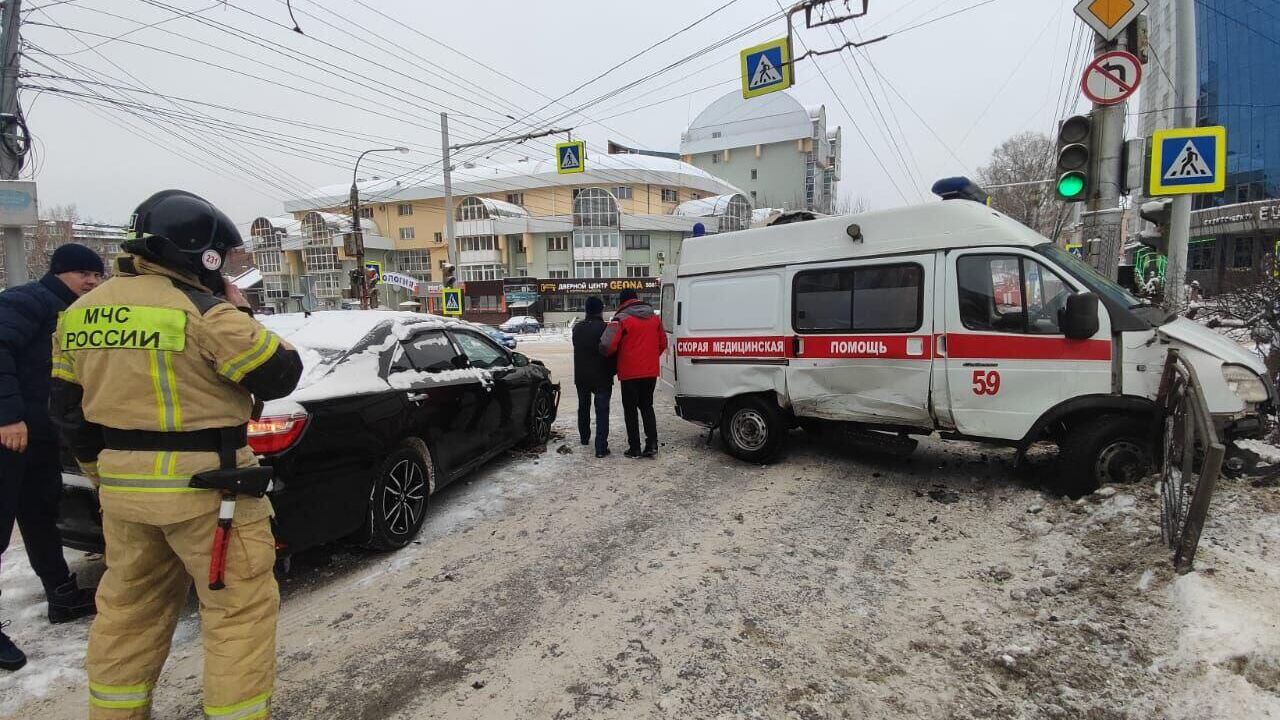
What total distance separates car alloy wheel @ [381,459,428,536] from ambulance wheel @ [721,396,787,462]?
3.13 meters

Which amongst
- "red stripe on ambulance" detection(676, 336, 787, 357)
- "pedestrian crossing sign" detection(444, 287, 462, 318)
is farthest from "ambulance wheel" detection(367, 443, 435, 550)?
"pedestrian crossing sign" detection(444, 287, 462, 318)

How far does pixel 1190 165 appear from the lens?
20.8 feet

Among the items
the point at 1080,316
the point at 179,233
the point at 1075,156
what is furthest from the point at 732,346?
the point at 179,233

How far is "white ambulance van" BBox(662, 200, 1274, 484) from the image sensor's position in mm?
4422

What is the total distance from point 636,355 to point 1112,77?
18.0 ft

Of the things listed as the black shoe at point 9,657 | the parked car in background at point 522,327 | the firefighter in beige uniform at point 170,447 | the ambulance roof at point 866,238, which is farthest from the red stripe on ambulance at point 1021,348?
the parked car in background at point 522,327

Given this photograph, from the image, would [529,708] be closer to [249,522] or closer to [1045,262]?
[249,522]

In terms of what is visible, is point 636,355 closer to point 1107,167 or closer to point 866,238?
point 866,238

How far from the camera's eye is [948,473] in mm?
5676

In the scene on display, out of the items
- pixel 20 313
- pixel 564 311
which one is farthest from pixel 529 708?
pixel 564 311

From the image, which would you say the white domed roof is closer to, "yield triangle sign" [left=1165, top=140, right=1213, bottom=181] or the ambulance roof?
"yield triangle sign" [left=1165, top=140, right=1213, bottom=181]

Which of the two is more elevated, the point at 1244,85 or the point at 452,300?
the point at 1244,85

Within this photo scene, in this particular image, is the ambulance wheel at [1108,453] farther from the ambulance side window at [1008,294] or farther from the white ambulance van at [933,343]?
A: the ambulance side window at [1008,294]

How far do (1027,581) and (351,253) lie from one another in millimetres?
25234
